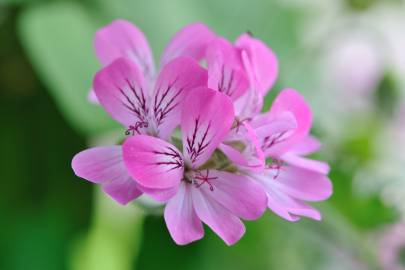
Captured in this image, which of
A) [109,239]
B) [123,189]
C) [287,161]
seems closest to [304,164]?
[287,161]

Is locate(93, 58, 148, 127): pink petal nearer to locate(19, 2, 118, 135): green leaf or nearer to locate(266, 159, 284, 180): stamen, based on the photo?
locate(266, 159, 284, 180): stamen

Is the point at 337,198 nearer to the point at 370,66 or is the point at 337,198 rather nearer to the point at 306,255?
the point at 306,255

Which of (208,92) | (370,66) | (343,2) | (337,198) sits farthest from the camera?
(370,66)

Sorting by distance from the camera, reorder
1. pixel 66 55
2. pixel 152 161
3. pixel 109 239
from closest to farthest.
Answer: pixel 152 161 < pixel 66 55 < pixel 109 239

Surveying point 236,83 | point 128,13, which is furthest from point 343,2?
point 236,83

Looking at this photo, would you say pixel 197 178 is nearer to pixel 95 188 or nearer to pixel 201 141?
pixel 201 141

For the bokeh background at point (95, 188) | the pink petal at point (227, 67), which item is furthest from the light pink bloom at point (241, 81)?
the bokeh background at point (95, 188)

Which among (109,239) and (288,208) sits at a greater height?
(288,208)
